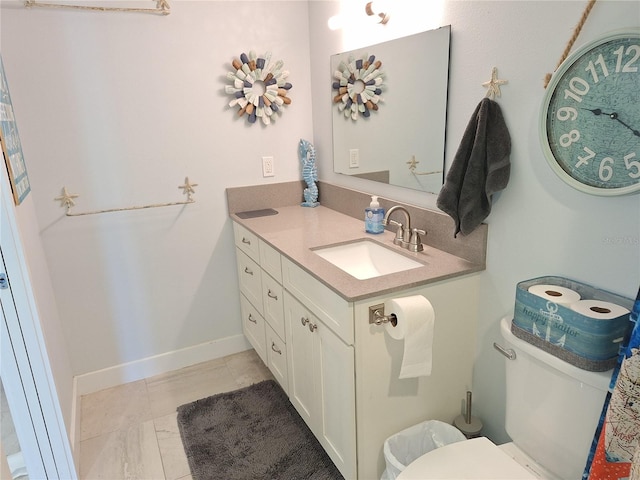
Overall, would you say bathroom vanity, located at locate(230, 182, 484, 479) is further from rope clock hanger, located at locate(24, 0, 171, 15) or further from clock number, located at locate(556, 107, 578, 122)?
rope clock hanger, located at locate(24, 0, 171, 15)

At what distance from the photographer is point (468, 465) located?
4.09 feet

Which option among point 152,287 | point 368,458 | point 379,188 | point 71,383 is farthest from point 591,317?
point 71,383

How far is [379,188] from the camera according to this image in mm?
2100

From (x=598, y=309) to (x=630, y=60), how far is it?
0.60 metres

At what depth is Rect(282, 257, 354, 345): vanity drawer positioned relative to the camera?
4.56 ft

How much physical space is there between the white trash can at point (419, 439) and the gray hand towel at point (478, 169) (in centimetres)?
71

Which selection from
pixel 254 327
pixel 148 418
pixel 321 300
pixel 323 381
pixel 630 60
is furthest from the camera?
pixel 254 327

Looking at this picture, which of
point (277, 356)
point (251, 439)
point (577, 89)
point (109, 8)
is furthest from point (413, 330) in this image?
point (109, 8)

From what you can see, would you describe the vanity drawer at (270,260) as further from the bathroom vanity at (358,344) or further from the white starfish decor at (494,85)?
the white starfish decor at (494,85)

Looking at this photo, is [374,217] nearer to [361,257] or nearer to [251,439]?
[361,257]

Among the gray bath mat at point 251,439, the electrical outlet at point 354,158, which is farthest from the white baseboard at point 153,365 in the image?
the electrical outlet at point 354,158

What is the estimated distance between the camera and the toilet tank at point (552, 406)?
1.08 m

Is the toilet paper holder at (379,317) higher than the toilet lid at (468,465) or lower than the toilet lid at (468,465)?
higher

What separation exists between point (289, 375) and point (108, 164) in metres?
1.35
